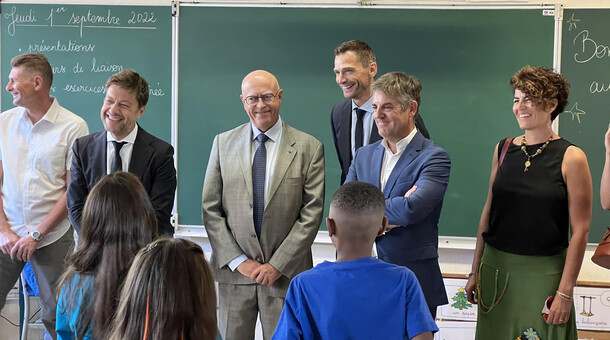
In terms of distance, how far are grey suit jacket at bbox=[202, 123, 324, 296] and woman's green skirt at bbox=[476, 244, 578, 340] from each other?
866 mm

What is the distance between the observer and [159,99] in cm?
468

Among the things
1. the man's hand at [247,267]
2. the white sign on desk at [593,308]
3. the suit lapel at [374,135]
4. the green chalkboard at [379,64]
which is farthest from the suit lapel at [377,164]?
the white sign on desk at [593,308]

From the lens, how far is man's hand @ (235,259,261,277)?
10.1ft

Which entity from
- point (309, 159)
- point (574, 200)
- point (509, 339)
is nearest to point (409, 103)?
point (309, 159)

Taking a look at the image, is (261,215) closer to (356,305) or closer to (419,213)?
(419,213)

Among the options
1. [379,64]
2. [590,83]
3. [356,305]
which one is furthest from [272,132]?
[590,83]

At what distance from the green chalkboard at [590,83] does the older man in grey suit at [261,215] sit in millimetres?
2101

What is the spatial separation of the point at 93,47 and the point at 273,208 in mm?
2388

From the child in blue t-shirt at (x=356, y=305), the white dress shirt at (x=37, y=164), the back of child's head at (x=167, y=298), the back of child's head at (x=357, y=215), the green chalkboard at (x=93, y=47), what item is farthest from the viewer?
the green chalkboard at (x=93, y=47)

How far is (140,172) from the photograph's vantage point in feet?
10.6

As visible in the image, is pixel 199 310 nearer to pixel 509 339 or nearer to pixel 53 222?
pixel 509 339

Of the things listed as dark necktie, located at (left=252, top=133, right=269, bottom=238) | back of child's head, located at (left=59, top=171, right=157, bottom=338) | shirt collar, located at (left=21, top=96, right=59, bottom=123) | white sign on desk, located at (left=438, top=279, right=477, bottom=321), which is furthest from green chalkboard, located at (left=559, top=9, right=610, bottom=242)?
shirt collar, located at (left=21, top=96, right=59, bottom=123)

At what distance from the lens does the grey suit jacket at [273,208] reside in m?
3.11

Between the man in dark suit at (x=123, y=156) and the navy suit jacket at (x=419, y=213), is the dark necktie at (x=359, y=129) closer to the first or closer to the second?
the navy suit jacket at (x=419, y=213)
